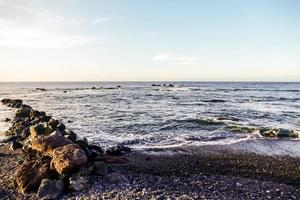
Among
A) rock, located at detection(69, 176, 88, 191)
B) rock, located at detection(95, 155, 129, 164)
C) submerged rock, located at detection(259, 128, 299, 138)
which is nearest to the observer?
rock, located at detection(69, 176, 88, 191)

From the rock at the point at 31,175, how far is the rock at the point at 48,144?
889 millimetres

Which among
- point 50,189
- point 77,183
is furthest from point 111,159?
point 50,189

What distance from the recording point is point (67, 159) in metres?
11.6

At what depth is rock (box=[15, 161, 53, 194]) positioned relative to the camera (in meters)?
10.9

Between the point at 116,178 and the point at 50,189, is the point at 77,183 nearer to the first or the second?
the point at 50,189

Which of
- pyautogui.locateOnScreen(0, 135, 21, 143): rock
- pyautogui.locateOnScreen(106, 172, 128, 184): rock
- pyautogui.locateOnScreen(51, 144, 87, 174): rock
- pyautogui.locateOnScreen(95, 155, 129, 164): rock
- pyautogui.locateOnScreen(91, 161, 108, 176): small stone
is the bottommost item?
pyautogui.locateOnScreen(0, 135, 21, 143): rock

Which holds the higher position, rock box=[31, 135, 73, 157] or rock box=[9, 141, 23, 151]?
rock box=[31, 135, 73, 157]

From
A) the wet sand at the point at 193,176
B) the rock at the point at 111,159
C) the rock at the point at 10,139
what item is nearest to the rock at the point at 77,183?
the wet sand at the point at 193,176

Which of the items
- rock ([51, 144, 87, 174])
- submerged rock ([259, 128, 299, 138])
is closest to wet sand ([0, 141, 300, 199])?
rock ([51, 144, 87, 174])

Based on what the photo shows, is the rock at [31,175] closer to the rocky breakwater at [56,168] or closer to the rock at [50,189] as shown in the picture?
the rocky breakwater at [56,168]

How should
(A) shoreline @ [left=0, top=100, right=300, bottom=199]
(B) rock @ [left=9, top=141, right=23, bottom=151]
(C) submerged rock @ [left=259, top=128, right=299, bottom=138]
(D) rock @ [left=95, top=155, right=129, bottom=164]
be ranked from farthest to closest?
(C) submerged rock @ [left=259, top=128, right=299, bottom=138] → (B) rock @ [left=9, top=141, right=23, bottom=151] → (D) rock @ [left=95, top=155, right=129, bottom=164] → (A) shoreline @ [left=0, top=100, right=300, bottom=199]

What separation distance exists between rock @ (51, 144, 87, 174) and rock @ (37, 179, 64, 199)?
25.0 inches

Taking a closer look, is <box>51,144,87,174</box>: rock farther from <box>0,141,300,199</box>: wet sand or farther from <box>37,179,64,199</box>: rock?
<box>0,141,300,199</box>: wet sand

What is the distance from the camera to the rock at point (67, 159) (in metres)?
11.4
